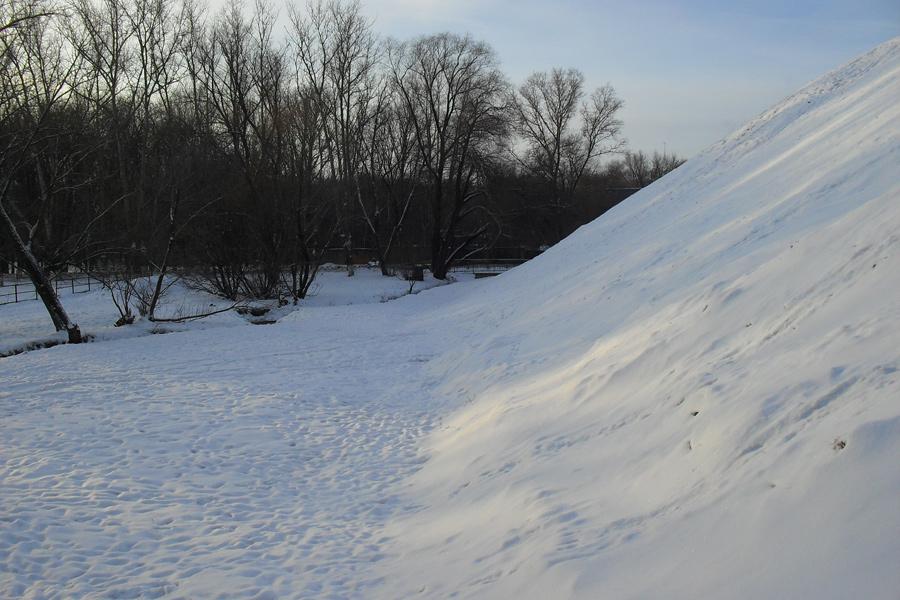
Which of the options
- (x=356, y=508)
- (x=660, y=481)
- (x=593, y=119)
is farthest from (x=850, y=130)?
(x=593, y=119)

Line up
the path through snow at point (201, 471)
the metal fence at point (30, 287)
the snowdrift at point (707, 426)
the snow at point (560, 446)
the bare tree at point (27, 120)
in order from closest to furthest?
the snowdrift at point (707, 426) < the snow at point (560, 446) < the path through snow at point (201, 471) < the bare tree at point (27, 120) < the metal fence at point (30, 287)

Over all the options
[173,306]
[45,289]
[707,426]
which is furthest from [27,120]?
[707,426]

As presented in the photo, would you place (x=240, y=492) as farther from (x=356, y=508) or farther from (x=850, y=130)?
(x=850, y=130)

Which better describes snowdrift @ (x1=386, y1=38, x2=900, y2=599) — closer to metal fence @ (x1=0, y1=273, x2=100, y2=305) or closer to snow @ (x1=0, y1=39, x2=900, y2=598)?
snow @ (x1=0, y1=39, x2=900, y2=598)

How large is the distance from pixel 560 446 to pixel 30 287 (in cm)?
3486

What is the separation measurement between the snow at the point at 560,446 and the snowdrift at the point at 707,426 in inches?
1.0

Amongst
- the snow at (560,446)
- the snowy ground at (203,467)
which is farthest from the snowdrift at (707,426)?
the snowy ground at (203,467)

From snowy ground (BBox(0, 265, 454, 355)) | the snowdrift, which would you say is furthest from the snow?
snowy ground (BBox(0, 265, 454, 355))

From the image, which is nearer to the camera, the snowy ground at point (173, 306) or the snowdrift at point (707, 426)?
the snowdrift at point (707, 426)

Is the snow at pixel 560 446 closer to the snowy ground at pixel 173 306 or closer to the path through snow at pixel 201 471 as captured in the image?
the path through snow at pixel 201 471

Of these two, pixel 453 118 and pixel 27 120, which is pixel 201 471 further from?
pixel 453 118

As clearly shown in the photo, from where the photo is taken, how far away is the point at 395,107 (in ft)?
145

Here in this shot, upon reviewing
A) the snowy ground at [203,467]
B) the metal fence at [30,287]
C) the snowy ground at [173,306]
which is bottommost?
the snowy ground at [203,467]

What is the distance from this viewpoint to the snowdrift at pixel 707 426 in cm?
364
